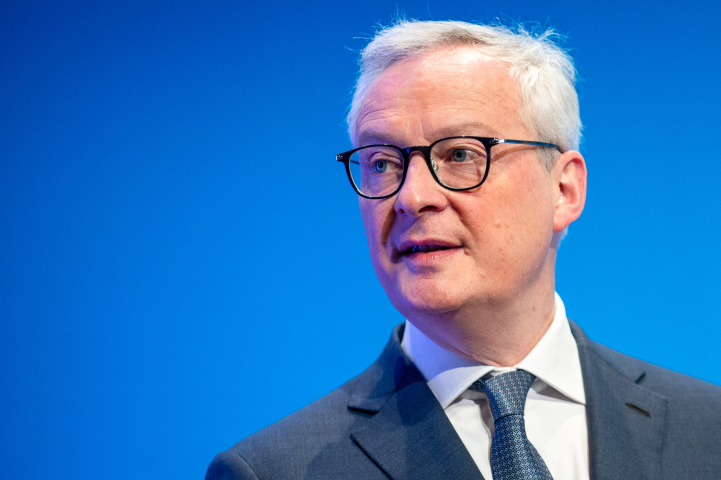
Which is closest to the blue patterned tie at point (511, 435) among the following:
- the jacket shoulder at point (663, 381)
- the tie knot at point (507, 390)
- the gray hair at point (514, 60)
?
the tie knot at point (507, 390)

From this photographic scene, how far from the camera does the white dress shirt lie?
1565 mm

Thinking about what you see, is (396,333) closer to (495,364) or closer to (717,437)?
(495,364)

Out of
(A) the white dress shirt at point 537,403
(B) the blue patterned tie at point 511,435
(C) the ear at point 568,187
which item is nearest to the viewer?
(B) the blue patterned tie at point 511,435

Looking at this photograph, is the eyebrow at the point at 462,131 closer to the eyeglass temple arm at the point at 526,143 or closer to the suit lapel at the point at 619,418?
the eyeglass temple arm at the point at 526,143

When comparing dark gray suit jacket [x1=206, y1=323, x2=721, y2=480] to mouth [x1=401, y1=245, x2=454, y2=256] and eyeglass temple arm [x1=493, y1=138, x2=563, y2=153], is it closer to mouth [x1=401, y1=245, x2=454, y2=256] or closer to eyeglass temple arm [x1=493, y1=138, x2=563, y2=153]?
mouth [x1=401, y1=245, x2=454, y2=256]

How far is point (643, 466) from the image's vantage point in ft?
5.13

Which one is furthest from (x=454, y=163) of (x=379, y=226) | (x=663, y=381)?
(x=663, y=381)

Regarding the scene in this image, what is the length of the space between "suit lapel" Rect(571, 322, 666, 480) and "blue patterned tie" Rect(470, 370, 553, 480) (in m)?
0.18

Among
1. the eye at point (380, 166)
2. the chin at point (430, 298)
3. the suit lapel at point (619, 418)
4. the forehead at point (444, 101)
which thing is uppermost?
the forehead at point (444, 101)

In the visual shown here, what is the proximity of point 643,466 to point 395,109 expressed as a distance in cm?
103

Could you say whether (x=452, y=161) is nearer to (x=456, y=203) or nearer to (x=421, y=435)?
(x=456, y=203)

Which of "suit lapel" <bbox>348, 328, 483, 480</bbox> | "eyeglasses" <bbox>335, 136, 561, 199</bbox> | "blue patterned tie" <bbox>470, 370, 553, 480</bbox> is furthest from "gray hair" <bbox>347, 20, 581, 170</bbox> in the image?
"suit lapel" <bbox>348, 328, 483, 480</bbox>

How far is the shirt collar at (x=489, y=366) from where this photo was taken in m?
1.62

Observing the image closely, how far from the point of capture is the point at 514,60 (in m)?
1.65
